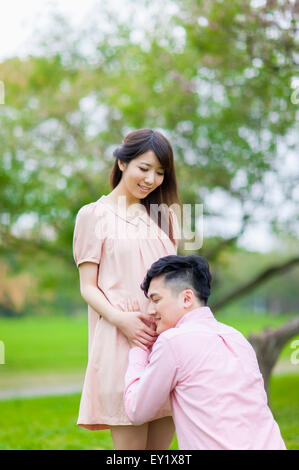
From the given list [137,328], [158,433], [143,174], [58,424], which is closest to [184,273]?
[137,328]

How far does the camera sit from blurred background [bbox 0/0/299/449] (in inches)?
244

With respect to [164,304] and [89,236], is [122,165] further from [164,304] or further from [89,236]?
[164,304]

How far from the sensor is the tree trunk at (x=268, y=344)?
557 cm

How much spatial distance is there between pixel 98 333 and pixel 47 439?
3.11m

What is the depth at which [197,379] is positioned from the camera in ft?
6.27

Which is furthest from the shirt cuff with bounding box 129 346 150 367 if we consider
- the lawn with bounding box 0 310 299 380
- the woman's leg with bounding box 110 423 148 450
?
the lawn with bounding box 0 310 299 380

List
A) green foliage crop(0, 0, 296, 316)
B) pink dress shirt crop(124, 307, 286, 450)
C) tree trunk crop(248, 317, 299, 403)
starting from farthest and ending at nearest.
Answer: green foliage crop(0, 0, 296, 316) < tree trunk crop(248, 317, 299, 403) < pink dress shirt crop(124, 307, 286, 450)

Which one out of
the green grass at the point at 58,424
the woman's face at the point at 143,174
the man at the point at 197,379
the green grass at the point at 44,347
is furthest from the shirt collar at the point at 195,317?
the green grass at the point at 44,347

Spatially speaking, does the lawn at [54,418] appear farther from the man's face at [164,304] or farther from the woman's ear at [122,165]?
the woman's ear at [122,165]

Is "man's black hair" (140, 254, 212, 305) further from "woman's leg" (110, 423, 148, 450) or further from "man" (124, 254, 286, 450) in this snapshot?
"woman's leg" (110, 423, 148, 450)

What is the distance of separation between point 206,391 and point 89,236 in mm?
793

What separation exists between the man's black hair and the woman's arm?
200 mm

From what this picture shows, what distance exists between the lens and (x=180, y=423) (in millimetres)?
1946

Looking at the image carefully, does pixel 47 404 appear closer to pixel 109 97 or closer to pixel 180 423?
pixel 109 97
